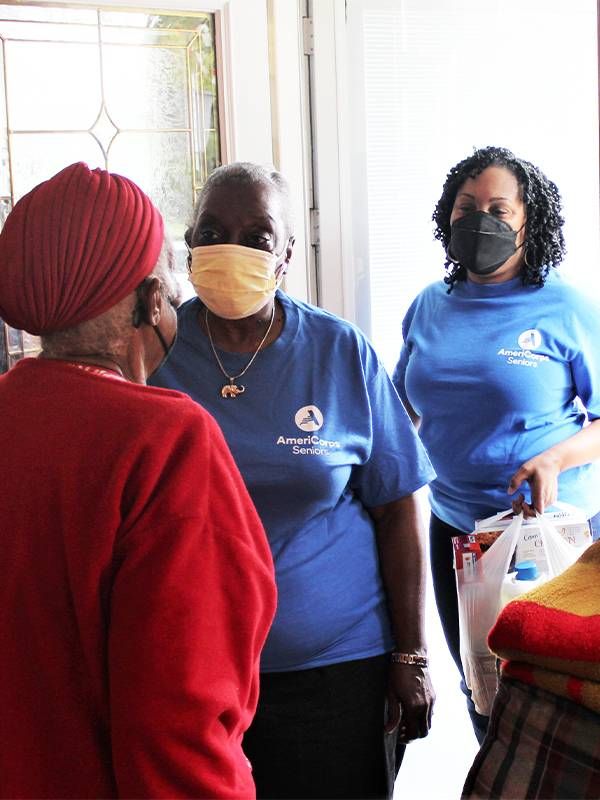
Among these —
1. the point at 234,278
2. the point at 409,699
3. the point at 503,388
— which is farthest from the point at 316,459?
the point at 503,388

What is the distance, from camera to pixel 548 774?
81 centimetres

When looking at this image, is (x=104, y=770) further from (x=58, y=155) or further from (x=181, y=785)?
(x=58, y=155)

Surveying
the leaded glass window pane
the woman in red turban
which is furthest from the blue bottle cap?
the leaded glass window pane

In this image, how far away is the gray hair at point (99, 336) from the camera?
1000 mm

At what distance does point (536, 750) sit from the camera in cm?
82

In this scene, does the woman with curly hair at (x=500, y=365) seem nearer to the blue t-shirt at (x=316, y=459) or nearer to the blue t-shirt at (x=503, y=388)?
the blue t-shirt at (x=503, y=388)

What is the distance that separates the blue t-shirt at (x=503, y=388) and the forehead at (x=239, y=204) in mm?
679

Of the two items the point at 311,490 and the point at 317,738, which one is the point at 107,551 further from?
the point at 317,738

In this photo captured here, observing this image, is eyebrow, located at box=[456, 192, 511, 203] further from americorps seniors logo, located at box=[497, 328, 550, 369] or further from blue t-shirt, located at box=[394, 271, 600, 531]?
americorps seniors logo, located at box=[497, 328, 550, 369]

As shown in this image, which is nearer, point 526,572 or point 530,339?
point 526,572

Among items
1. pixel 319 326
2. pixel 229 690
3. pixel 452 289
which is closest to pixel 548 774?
pixel 229 690

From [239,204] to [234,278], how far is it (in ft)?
0.42

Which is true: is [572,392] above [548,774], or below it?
above

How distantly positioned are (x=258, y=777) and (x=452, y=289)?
1.21m
